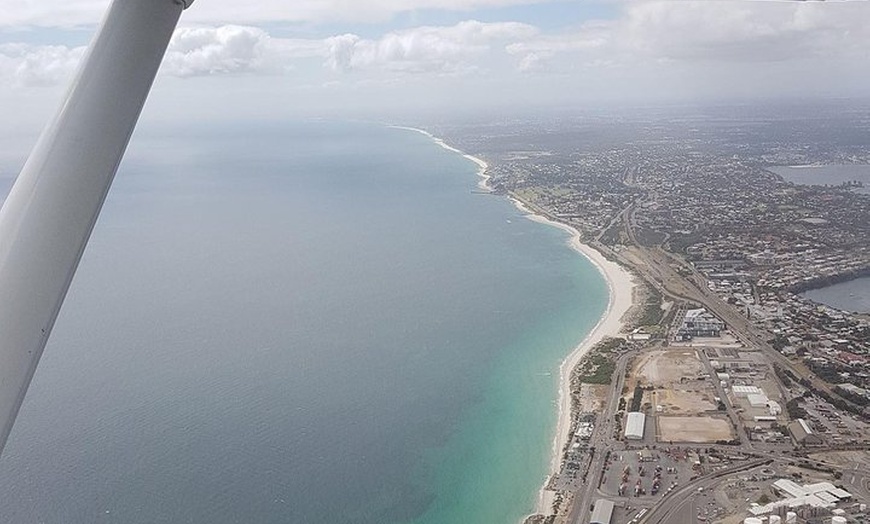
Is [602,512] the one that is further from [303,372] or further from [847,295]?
[847,295]

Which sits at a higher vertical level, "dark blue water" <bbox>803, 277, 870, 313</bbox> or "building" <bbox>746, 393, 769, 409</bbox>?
"dark blue water" <bbox>803, 277, 870, 313</bbox>

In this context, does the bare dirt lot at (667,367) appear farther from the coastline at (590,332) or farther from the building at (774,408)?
the building at (774,408)

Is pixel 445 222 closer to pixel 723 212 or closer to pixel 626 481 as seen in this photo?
pixel 723 212

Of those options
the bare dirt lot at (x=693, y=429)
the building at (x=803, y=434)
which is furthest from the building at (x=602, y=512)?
the building at (x=803, y=434)

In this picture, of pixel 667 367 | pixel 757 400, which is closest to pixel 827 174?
pixel 667 367

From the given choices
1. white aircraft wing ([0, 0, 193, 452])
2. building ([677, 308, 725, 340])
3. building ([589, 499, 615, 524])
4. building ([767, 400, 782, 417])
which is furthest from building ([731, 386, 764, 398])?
white aircraft wing ([0, 0, 193, 452])

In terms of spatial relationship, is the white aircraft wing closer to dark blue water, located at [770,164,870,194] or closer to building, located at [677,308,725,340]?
building, located at [677,308,725,340]
